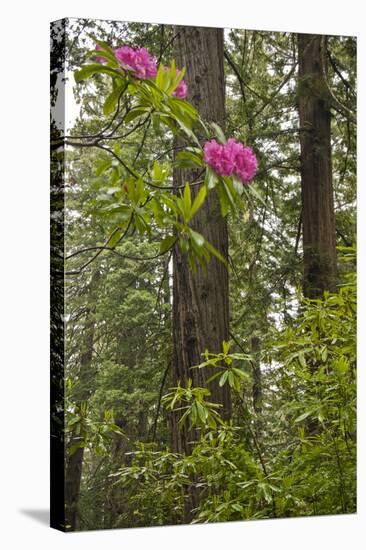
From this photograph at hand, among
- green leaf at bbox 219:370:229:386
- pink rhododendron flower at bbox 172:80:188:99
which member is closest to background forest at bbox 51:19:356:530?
green leaf at bbox 219:370:229:386

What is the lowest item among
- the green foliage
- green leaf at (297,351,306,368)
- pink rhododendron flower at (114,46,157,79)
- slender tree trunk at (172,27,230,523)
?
the green foliage

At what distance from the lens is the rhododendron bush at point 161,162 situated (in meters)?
5.47

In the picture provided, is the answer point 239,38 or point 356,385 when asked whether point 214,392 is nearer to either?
point 356,385

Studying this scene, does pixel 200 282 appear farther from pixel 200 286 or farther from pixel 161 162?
pixel 161 162

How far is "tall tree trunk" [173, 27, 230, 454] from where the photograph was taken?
238 inches

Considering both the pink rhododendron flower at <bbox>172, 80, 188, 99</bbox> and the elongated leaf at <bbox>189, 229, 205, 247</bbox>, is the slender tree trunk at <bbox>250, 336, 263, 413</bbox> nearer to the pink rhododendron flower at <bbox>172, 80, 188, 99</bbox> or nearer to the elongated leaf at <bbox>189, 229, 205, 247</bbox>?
the elongated leaf at <bbox>189, 229, 205, 247</bbox>

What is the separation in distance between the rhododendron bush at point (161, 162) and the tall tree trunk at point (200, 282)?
0.06 meters

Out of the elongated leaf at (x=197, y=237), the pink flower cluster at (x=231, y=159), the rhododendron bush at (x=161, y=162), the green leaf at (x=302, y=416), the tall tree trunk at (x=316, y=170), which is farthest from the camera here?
the tall tree trunk at (x=316, y=170)

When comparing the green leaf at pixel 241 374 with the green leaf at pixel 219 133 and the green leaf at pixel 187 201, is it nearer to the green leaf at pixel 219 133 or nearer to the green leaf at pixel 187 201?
the green leaf at pixel 187 201

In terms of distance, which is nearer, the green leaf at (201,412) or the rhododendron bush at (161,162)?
the rhododendron bush at (161,162)

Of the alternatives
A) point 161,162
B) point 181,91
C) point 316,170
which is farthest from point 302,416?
point 181,91

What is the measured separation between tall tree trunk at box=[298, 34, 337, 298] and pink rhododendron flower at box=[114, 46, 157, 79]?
124cm

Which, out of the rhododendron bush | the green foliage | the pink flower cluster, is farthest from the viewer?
the green foliage

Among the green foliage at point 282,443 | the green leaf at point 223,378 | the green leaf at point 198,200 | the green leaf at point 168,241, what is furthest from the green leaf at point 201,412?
the green leaf at point 198,200
